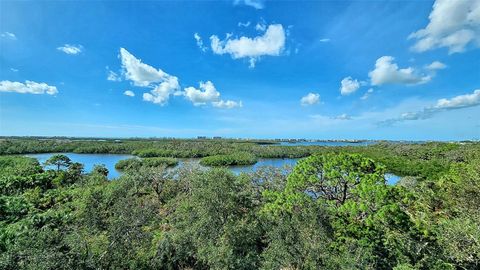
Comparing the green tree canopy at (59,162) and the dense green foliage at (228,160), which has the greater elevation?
the green tree canopy at (59,162)

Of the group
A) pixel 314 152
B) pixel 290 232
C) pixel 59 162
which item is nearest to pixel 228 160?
pixel 314 152

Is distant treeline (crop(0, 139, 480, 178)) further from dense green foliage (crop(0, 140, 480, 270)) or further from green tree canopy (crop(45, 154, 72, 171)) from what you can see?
dense green foliage (crop(0, 140, 480, 270))

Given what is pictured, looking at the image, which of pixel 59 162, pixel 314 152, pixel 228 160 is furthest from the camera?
pixel 314 152

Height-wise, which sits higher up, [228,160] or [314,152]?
[314,152]

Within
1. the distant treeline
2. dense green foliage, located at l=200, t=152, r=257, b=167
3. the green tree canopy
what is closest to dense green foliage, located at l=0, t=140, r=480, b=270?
the green tree canopy

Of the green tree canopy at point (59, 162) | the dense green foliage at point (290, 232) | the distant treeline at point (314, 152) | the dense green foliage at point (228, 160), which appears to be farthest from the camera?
the dense green foliage at point (228, 160)

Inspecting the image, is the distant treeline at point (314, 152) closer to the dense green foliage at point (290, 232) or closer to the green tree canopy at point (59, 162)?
the green tree canopy at point (59, 162)

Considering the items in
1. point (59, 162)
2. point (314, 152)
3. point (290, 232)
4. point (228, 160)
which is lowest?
point (228, 160)

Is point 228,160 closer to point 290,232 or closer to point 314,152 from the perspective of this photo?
point 314,152

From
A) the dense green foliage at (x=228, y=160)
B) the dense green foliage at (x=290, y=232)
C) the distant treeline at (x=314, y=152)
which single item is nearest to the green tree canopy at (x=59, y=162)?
the dense green foliage at (x=290, y=232)

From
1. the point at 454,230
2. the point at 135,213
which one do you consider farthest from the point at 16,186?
the point at 454,230

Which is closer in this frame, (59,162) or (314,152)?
(59,162)
